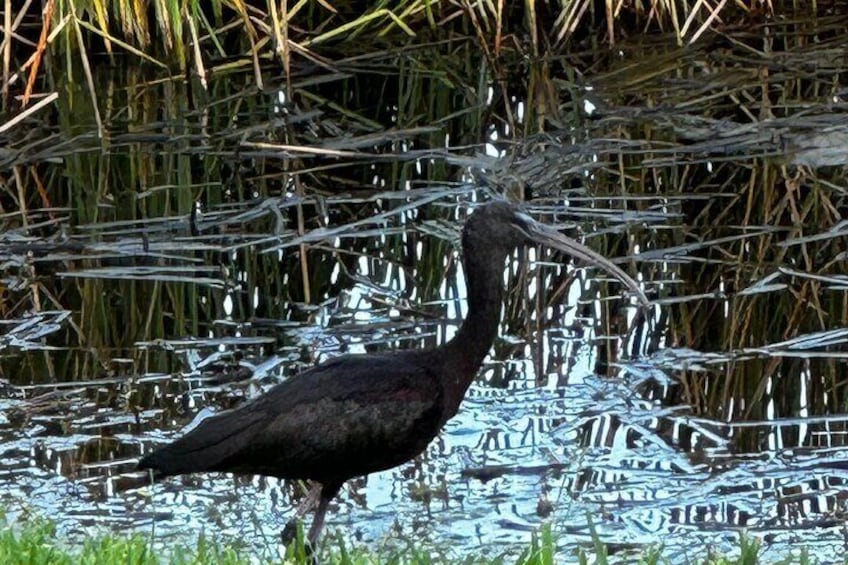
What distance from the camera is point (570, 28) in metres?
12.1

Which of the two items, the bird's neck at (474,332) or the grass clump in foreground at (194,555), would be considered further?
the bird's neck at (474,332)

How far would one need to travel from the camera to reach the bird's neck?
4.90 meters

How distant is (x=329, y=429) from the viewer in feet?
15.8

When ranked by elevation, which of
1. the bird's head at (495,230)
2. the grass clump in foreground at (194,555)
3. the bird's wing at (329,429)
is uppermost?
the bird's head at (495,230)

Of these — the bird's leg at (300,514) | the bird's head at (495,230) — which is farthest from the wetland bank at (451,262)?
the bird's head at (495,230)

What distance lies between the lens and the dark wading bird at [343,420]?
15.8ft

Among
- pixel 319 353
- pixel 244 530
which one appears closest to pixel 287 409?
pixel 244 530

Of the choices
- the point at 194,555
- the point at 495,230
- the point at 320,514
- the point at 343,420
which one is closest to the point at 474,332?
the point at 495,230

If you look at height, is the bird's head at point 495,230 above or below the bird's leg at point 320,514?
above

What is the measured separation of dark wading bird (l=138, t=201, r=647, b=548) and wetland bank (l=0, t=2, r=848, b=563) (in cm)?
37

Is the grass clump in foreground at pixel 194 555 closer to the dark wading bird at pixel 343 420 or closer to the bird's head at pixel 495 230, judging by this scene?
the dark wading bird at pixel 343 420

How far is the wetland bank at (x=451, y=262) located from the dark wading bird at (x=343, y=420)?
0.37 meters

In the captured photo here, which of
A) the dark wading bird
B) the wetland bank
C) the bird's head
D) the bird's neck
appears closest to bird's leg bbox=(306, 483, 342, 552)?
the dark wading bird

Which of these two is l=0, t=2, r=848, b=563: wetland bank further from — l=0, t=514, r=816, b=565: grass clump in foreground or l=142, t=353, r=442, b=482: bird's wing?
l=142, t=353, r=442, b=482: bird's wing
